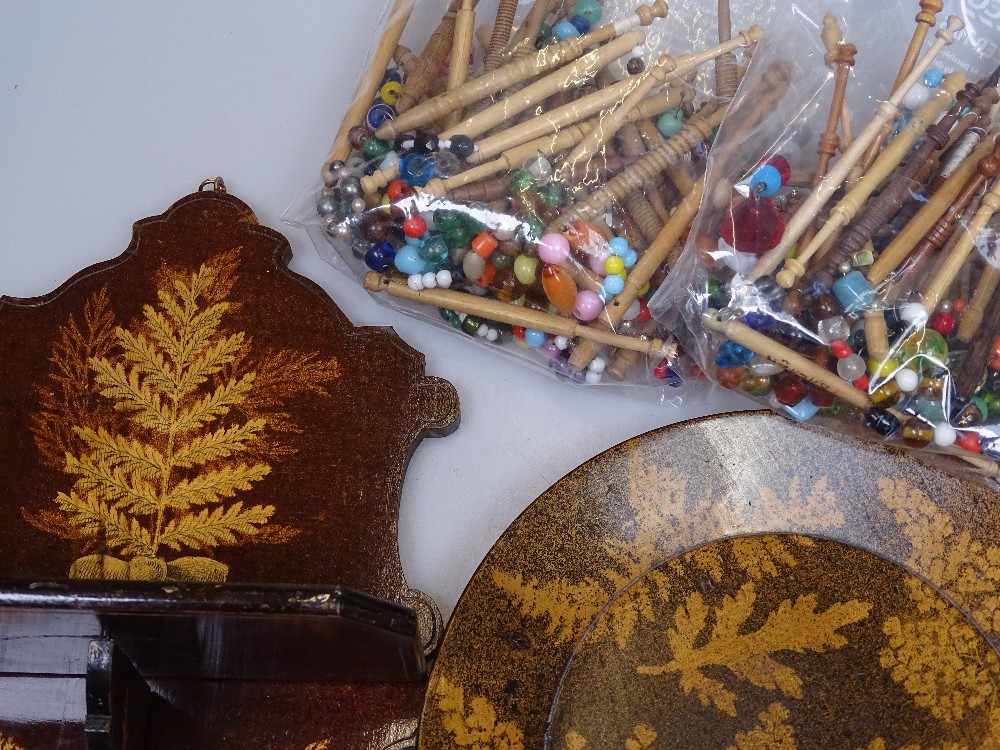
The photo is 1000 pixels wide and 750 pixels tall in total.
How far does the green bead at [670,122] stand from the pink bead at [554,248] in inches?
6.7

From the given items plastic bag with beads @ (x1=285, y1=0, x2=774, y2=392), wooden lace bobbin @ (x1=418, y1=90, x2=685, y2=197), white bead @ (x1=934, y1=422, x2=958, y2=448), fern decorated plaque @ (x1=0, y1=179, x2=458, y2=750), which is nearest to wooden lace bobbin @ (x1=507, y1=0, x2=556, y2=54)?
plastic bag with beads @ (x1=285, y1=0, x2=774, y2=392)

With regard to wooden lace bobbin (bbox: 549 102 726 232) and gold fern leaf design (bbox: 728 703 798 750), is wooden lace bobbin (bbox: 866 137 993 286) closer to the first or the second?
wooden lace bobbin (bbox: 549 102 726 232)

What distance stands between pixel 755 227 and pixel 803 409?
0.58 ft

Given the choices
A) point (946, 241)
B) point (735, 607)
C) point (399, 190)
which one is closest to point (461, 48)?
point (399, 190)

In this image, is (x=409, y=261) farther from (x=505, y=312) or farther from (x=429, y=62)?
(x=429, y=62)

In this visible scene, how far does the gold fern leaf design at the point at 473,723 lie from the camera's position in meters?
0.81

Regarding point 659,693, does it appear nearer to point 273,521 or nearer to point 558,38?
point 273,521

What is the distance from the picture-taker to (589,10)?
99cm

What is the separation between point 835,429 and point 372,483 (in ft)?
1.48

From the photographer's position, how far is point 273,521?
946 mm

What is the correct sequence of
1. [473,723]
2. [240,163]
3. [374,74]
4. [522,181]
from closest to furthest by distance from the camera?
[473,723] < [522,181] < [374,74] < [240,163]

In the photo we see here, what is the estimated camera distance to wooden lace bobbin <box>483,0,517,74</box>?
99 cm

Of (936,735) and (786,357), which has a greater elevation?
(786,357)

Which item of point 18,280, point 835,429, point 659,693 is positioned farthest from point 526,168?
point 18,280
